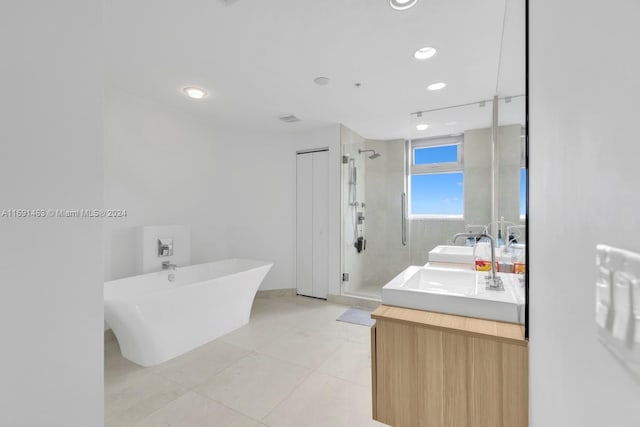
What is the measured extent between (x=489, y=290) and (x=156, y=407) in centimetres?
223

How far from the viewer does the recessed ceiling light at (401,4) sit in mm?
1590

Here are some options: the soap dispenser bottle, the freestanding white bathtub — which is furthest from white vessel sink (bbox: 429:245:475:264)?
the freestanding white bathtub

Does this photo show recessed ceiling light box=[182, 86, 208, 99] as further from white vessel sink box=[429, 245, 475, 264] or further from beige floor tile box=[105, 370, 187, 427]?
white vessel sink box=[429, 245, 475, 264]

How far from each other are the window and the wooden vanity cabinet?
2366mm

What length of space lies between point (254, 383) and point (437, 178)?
10.5 ft

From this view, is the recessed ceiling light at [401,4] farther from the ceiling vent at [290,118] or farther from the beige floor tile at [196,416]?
the beige floor tile at [196,416]

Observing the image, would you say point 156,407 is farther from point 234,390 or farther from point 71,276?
point 71,276

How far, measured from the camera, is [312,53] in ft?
7.02

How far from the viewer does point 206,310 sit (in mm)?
2686

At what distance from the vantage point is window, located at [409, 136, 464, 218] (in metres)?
3.44
